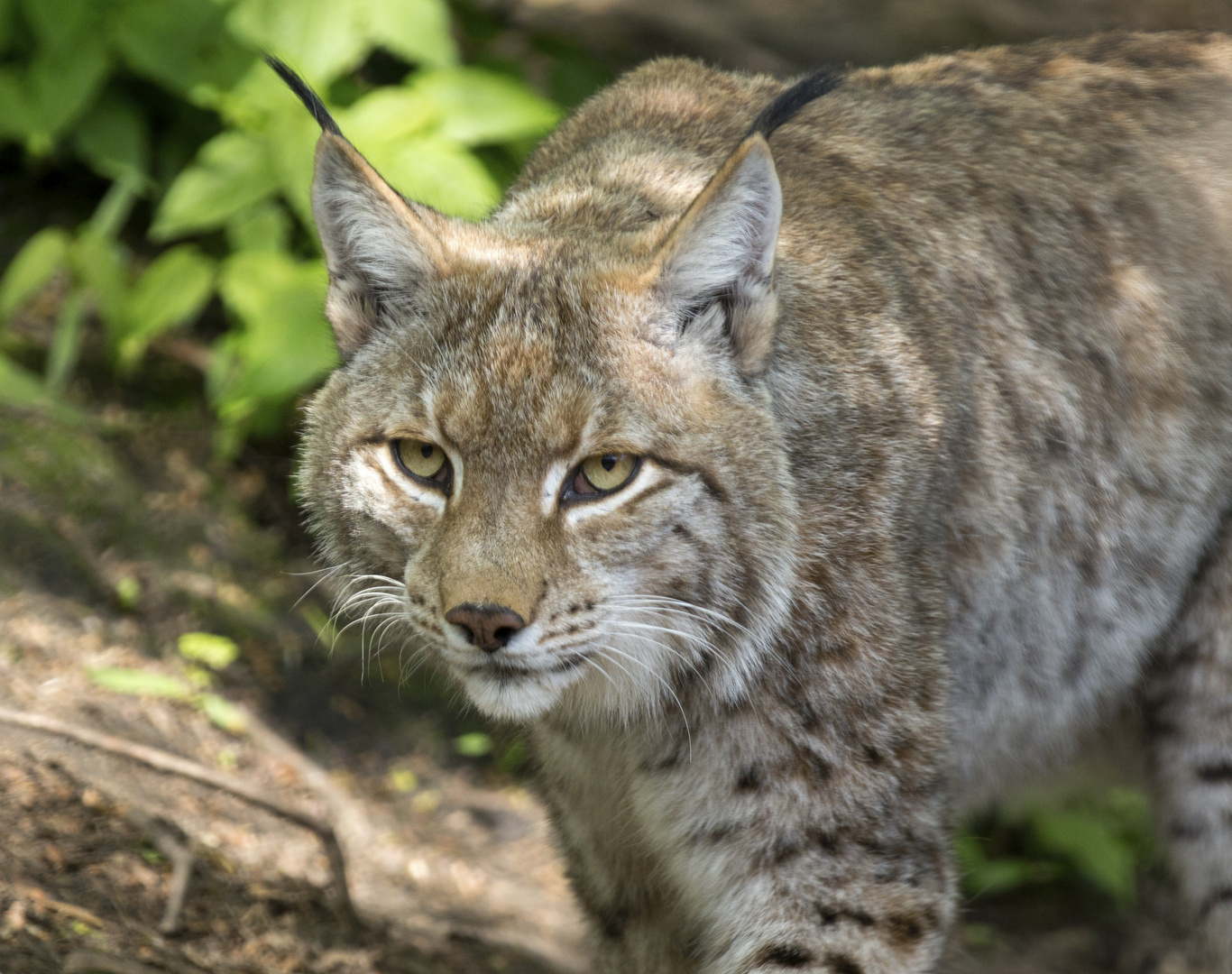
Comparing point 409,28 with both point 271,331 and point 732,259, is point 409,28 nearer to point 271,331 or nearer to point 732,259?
point 271,331

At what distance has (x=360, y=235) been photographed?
2947 millimetres

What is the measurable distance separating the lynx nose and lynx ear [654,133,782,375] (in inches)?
28.5

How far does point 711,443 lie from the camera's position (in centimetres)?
274

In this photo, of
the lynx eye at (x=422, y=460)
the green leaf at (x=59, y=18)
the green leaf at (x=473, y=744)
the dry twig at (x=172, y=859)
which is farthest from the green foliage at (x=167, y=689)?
the green leaf at (x=59, y=18)

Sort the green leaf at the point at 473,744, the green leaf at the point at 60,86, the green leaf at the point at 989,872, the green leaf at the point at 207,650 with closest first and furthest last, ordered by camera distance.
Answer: the green leaf at the point at 207,650, the green leaf at the point at 60,86, the green leaf at the point at 473,744, the green leaf at the point at 989,872

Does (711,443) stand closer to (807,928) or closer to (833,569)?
(833,569)

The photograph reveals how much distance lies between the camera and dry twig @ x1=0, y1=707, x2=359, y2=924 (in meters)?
3.73

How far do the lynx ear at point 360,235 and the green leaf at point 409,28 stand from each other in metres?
1.84

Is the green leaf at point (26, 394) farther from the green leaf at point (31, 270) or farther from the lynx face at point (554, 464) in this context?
the lynx face at point (554, 464)

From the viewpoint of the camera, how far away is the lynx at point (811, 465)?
8.84ft

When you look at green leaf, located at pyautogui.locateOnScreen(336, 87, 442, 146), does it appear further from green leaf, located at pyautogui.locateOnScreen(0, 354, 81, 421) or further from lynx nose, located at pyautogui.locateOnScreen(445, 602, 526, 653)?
lynx nose, located at pyautogui.locateOnScreen(445, 602, 526, 653)

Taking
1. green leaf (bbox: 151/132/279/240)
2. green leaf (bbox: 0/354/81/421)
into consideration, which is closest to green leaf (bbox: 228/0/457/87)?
green leaf (bbox: 151/132/279/240)

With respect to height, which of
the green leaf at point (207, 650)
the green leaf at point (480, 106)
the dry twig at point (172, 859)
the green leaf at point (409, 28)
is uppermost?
the green leaf at point (409, 28)

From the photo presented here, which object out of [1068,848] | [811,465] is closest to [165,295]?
[811,465]
